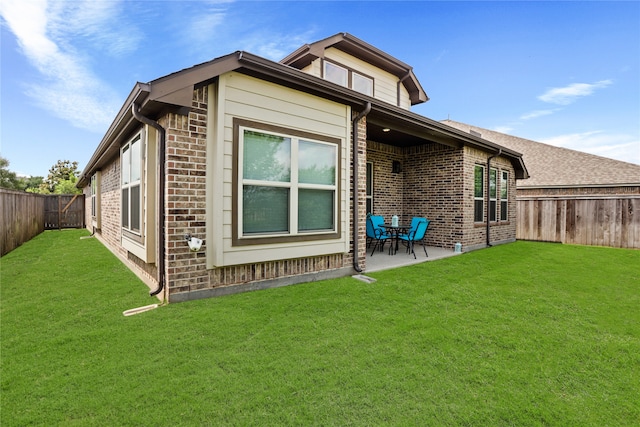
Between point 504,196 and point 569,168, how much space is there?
347 inches

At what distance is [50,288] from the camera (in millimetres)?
4180

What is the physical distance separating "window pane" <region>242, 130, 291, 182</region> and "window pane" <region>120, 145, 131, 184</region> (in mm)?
2660

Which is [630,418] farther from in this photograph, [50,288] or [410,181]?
[410,181]

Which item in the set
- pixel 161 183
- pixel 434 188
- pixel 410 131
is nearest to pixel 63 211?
pixel 161 183

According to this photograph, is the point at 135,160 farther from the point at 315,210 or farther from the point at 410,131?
the point at 410,131

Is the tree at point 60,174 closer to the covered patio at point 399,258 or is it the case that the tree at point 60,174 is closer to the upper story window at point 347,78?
the upper story window at point 347,78

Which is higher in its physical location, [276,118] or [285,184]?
[276,118]

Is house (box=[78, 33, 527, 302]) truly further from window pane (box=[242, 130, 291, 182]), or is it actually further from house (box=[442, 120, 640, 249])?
house (box=[442, 120, 640, 249])

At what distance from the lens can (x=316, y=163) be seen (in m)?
4.55

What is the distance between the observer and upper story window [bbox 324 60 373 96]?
823cm

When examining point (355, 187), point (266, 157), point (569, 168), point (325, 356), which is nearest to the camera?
point (325, 356)

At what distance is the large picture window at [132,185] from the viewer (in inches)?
173

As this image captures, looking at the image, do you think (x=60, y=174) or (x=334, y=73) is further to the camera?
(x=60, y=174)

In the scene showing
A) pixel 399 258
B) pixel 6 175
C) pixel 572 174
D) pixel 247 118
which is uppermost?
pixel 6 175
